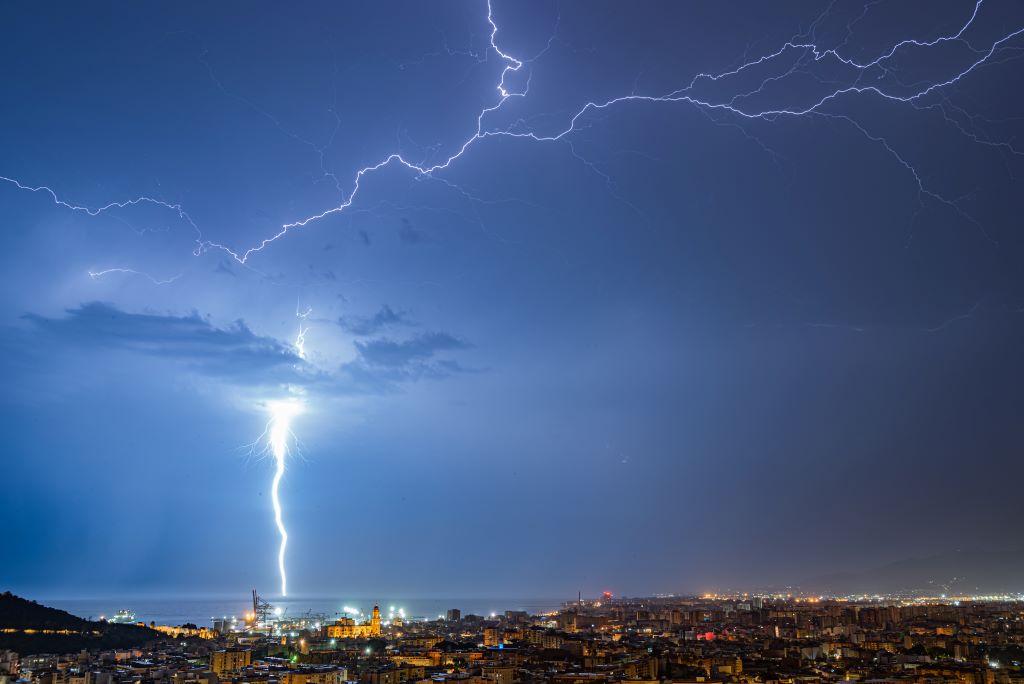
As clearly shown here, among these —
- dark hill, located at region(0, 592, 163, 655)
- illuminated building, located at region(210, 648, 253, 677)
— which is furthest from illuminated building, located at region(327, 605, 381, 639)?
illuminated building, located at region(210, 648, 253, 677)

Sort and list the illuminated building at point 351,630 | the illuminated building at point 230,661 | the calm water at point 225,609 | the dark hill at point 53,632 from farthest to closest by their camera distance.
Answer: the calm water at point 225,609
the illuminated building at point 351,630
the dark hill at point 53,632
the illuminated building at point 230,661

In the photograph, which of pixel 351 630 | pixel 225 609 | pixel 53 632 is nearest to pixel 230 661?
pixel 53 632

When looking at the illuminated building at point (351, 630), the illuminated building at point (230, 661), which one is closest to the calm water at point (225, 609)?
the illuminated building at point (351, 630)

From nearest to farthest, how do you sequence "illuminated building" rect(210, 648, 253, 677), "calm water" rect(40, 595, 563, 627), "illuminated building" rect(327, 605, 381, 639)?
"illuminated building" rect(210, 648, 253, 677) < "illuminated building" rect(327, 605, 381, 639) < "calm water" rect(40, 595, 563, 627)

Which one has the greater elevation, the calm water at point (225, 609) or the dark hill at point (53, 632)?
the dark hill at point (53, 632)

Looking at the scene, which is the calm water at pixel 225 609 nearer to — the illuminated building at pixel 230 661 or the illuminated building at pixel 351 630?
the illuminated building at pixel 351 630

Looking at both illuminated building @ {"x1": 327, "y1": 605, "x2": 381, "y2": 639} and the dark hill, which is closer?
the dark hill

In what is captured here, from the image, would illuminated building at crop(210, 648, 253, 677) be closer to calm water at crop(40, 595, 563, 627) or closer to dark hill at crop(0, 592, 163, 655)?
dark hill at crop(0, 592, 163, 655)

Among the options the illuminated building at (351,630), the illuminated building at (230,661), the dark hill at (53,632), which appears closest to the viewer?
the illuminated building at (230,661)

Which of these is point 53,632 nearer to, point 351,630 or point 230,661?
point 230,661

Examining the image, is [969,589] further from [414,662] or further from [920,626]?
[414,662]
